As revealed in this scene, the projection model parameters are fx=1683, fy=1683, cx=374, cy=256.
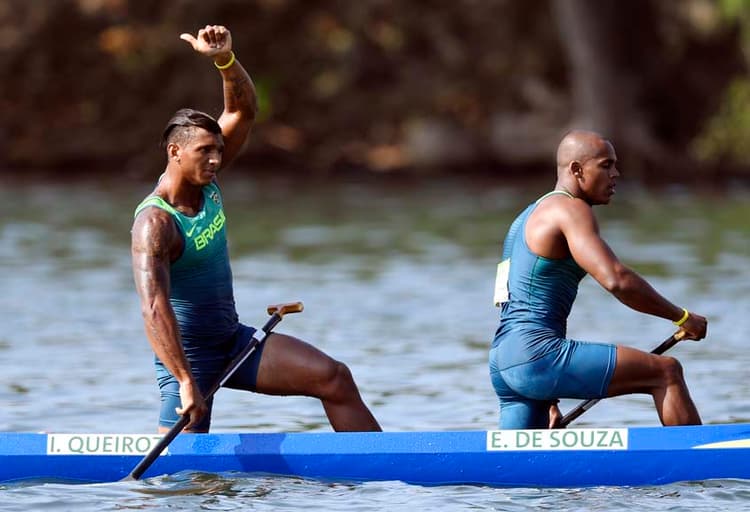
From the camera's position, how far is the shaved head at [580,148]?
8.00 m

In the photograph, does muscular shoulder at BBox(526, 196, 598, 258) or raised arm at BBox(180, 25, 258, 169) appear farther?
raised arm at BBox(180, 25, 258, 169)

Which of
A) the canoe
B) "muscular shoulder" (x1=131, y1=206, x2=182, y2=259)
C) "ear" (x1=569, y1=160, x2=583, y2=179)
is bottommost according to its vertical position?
the canoe

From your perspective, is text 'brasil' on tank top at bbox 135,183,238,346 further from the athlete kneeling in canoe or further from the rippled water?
the rippled water

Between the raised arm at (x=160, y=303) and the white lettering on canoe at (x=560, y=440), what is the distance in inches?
58.9

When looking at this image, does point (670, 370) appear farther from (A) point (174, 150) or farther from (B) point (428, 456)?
(A) point (174, 150)

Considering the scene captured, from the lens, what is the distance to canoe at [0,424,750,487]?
8109 millimetres

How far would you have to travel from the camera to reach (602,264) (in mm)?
7766

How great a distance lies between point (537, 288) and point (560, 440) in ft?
2.44

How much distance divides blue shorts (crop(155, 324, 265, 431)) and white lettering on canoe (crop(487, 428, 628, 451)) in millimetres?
1240

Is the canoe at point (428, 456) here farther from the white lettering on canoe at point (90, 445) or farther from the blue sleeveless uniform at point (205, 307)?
the blue sleeveless uniform at point (205, 307)

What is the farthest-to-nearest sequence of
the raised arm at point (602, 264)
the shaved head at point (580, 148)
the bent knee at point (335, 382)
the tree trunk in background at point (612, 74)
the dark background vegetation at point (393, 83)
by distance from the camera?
the dark background vegetation at point (393, 83)
the tree trunk in background at point (612, 74)
the bent knee at point (335, 382)
the shaved head at point (580, 148)
the raised arm at point (602, 264)

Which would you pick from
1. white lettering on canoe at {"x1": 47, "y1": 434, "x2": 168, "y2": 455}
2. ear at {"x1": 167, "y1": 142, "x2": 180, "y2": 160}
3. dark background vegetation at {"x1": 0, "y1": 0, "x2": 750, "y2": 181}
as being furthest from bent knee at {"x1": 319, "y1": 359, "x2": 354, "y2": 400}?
dark background vegetation at {"x1": 0, "y1": 0, "x2": 750, "y2": 181}

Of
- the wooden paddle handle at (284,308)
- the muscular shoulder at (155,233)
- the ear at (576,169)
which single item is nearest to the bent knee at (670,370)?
the ear at (576,169)

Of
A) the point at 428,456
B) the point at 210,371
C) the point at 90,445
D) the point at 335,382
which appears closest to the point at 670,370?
the point at 428,456
